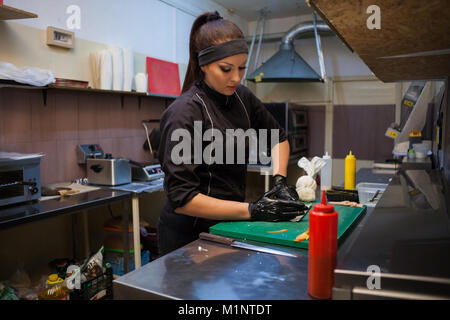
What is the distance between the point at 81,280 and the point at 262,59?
14.1 ft

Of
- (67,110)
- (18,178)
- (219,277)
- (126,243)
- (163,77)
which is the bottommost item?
(126,243)

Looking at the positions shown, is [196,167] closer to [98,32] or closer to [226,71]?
[226,71]

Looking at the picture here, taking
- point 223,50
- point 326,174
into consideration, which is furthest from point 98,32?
point 326,174

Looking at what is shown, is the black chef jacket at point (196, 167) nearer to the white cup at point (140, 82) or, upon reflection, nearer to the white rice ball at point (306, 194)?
the white rice ball at point (306, 194)

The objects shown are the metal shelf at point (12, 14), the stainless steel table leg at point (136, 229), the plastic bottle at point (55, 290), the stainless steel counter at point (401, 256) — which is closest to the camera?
the stainless steel counter at point (401, 256)

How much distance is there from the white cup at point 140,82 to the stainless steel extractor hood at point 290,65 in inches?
71.0

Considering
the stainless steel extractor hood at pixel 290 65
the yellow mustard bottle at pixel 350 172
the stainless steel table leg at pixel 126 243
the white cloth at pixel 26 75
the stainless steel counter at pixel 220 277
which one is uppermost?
the stainless steel extractor hood at pixel 290 65

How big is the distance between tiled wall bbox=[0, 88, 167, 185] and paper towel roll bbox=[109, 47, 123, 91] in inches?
8.1

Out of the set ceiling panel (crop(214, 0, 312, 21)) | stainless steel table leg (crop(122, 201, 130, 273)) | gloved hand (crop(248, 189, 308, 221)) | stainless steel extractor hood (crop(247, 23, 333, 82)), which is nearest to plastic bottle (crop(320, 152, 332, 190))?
gloved hand (crop(248, 189, 308, 221))

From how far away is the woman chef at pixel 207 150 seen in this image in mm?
1257

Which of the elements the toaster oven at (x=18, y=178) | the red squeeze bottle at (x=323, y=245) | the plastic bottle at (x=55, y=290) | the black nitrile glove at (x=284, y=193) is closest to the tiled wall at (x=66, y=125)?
the toaster oven at (x=18, y=178)

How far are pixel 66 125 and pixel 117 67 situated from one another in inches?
25.8

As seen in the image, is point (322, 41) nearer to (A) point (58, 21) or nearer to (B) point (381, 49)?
(A) point (58, 21)

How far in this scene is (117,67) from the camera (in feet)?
10.2
